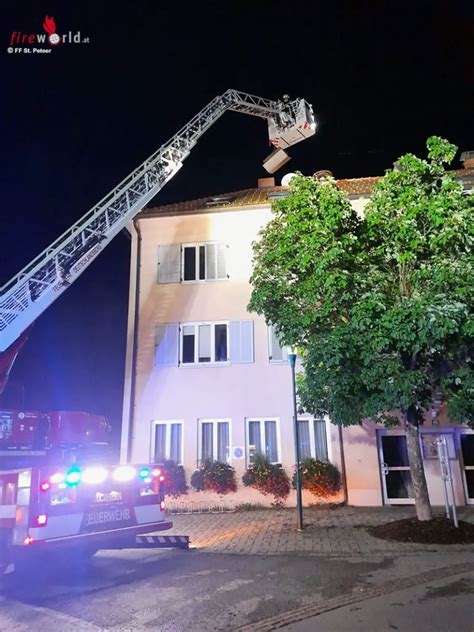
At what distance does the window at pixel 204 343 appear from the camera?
13.6 meters

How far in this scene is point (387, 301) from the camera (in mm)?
8023

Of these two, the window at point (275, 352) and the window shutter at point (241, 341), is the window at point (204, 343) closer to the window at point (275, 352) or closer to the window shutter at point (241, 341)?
the window shutter at point (241, 341)

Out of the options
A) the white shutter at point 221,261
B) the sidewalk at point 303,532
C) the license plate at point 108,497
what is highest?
the white shutter at point 221,261

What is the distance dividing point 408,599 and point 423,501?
3.74 metres

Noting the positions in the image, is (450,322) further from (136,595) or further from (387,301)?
(136,595)

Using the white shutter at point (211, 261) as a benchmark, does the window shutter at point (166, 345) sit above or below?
below

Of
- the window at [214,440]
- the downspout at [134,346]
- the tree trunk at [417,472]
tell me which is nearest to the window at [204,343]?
the downspout at [134,346]

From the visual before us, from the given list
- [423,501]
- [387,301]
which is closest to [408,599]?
[423,501]

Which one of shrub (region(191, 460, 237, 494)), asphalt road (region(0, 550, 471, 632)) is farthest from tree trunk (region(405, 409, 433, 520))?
shrub (region(191, 460, 237, 494))

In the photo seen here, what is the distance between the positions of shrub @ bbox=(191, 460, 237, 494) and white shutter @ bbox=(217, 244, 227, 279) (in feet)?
19.1

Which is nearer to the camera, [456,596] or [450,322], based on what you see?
[456,596]

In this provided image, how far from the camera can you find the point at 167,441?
1307cm

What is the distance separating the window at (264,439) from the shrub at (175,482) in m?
1.94

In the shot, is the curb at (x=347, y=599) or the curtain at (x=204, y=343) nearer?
the curb at (x=347, y=599)
